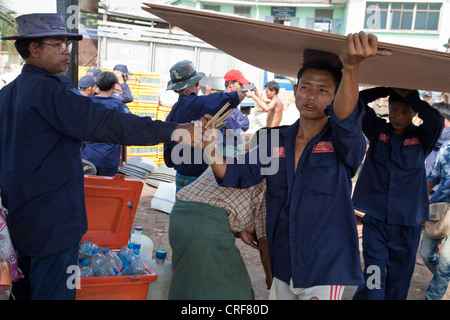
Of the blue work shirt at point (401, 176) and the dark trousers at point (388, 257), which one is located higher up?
the blue work shirt at point (401, 176)

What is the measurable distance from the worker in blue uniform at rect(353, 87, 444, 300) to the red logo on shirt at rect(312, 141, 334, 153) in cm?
141

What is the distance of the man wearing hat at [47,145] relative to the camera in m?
2.44

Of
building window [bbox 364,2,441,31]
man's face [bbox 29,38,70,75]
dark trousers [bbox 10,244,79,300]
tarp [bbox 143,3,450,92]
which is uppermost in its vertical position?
building window [bbox 364,2,441,31]

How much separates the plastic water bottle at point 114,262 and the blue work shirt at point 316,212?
1.29 meters

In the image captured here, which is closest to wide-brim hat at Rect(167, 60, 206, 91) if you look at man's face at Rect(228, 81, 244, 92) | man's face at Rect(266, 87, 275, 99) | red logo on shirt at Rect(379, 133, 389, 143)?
man's face at Rect(228, 81, 244, 92)

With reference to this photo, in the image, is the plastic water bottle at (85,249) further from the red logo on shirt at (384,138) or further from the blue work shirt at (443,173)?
the blue work shirt at (443,173)

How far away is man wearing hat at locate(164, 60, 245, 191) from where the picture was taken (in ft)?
14.3

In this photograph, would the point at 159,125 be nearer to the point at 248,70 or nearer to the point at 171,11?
the point at 171,11

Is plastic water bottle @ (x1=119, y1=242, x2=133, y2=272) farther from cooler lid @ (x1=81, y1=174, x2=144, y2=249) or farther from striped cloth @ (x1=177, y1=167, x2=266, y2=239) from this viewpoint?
striped cloth @ (x1=177, y1=167, x2=266, y2=239)

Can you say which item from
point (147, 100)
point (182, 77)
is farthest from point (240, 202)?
point (147, 100)

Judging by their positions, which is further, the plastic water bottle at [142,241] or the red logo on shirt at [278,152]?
the plastic water bottle at [142,241]

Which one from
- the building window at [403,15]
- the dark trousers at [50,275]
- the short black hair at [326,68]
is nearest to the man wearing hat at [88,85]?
the dark trousers at [50,275]

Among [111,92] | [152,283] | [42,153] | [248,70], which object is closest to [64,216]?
[42,153]

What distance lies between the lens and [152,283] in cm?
341
